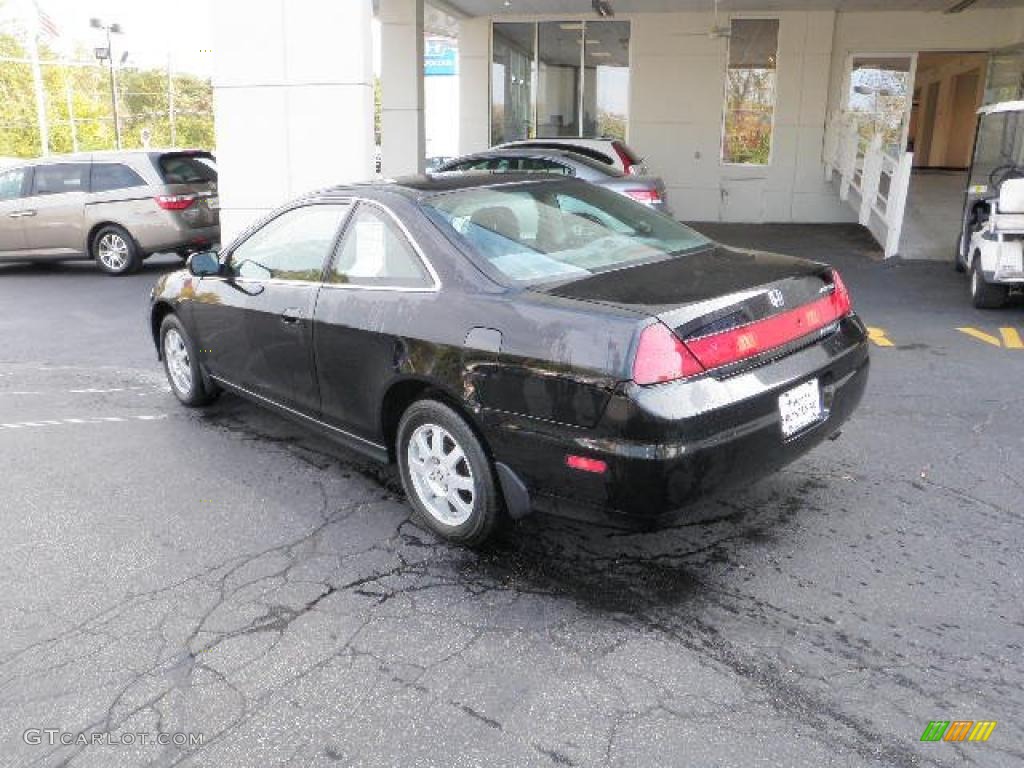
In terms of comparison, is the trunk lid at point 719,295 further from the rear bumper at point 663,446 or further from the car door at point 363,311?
the car door at point 363,311

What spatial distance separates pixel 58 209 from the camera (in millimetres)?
12016

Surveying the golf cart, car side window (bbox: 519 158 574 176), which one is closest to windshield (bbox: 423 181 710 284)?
the golf cart

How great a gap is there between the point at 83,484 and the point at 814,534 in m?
3.74

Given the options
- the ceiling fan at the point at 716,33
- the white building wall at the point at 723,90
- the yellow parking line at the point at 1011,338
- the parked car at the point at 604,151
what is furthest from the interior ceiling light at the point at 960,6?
the yellow parking line at the point at 1011,338

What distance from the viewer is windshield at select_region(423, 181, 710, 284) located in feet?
12.2

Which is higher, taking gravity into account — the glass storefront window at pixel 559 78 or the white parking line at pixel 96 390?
the glass storefront window at pixel 559 78

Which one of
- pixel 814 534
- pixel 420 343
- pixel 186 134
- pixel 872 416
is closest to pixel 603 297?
pixel 420 343

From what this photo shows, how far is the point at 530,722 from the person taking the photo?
8.75ft

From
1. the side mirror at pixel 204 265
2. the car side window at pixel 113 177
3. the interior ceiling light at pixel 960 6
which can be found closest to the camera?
the side mirror at pixel 204 265

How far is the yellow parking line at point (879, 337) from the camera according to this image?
24.5 ft

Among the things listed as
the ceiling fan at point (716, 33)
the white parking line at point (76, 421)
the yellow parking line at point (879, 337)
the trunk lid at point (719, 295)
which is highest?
the ceiling fan at point (716, 33)

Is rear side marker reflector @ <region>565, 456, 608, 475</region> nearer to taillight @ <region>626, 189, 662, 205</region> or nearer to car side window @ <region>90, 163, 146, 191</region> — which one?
taillight @ <region>626, 189, 662, 205</region>

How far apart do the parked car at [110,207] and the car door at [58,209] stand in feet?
0.05

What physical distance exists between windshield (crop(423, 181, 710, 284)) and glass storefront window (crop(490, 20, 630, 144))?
14.2 meters
